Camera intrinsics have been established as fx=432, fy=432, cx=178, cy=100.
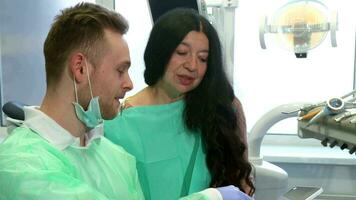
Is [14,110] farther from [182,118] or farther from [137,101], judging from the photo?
[182,118]

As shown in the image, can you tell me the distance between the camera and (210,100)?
5.24 ft

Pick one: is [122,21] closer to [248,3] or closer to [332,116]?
[332,116]

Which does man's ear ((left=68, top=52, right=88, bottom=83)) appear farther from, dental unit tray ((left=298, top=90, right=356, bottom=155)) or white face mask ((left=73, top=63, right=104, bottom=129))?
dental unit tray ((left=298, top=90, right=356, bottom=155))

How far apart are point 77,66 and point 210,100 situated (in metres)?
0.63

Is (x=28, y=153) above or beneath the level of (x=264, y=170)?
above

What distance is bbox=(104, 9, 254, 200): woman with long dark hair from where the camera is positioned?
1.50 m

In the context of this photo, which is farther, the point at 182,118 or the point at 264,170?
the point at 264,170

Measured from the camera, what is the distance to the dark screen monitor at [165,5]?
1771mm

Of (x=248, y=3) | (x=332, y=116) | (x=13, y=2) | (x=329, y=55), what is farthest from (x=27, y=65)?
(x=332, y=116)

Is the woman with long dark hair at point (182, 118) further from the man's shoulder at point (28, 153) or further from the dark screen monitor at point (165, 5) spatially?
the man's shoulder at point (28, 153)

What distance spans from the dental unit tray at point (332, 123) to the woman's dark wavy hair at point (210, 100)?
14.6 inches

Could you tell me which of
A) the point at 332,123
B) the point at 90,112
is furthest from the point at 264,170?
the point at 90,112

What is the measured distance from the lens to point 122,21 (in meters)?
1.21

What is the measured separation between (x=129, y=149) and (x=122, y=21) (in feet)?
1.60
